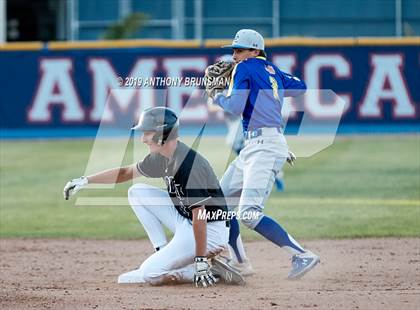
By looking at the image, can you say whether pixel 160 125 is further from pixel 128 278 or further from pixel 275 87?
pixel 128 278

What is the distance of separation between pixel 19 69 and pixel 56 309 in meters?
15.4

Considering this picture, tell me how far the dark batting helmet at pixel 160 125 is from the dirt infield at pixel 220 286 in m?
1.27

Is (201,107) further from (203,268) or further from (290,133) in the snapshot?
(203,268)

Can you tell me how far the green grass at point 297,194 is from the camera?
488 inches

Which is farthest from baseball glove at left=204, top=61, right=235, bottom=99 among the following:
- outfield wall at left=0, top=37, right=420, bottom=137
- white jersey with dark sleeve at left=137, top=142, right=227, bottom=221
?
outfield wall at left=0, top=37, right=420, bottom=137

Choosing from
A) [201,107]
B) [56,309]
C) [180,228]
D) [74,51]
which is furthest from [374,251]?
[74,51]

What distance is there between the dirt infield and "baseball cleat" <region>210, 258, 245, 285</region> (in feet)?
0.37

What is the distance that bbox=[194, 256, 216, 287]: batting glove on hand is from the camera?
329 inches

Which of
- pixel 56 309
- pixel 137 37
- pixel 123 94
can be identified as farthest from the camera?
pixel 137 37

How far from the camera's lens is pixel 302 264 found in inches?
348

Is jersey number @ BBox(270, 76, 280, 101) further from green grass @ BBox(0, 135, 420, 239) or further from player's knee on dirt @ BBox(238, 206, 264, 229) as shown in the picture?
green grass @ BBox(0, 135, 420, 239)

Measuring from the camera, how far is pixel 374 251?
1060 cm

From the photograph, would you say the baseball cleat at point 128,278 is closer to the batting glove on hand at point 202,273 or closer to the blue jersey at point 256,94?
the batting glove on hand at point 202,273

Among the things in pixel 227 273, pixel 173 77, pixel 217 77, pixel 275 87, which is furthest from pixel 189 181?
pixel 173 77
